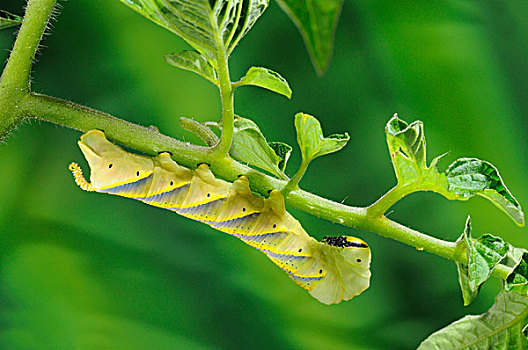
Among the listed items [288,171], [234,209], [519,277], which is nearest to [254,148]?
[234,209]

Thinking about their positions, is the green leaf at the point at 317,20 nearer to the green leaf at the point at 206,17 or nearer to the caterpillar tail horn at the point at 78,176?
the green leaf at the point at 206,17

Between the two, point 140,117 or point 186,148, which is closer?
point 186,148

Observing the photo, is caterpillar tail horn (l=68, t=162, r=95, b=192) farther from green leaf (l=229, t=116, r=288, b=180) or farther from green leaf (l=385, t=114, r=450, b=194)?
green leaf (l=385, t=114, r=450, b=194)

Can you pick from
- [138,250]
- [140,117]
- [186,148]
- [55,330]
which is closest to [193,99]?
[140,117]

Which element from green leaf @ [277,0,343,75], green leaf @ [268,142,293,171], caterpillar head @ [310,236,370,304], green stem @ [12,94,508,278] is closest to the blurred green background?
caterpillar head @ [310,236,370,304]

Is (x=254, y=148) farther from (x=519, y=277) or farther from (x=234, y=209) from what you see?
(x=519, y=277)

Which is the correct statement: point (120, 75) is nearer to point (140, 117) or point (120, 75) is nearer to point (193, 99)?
point (140, 117)
